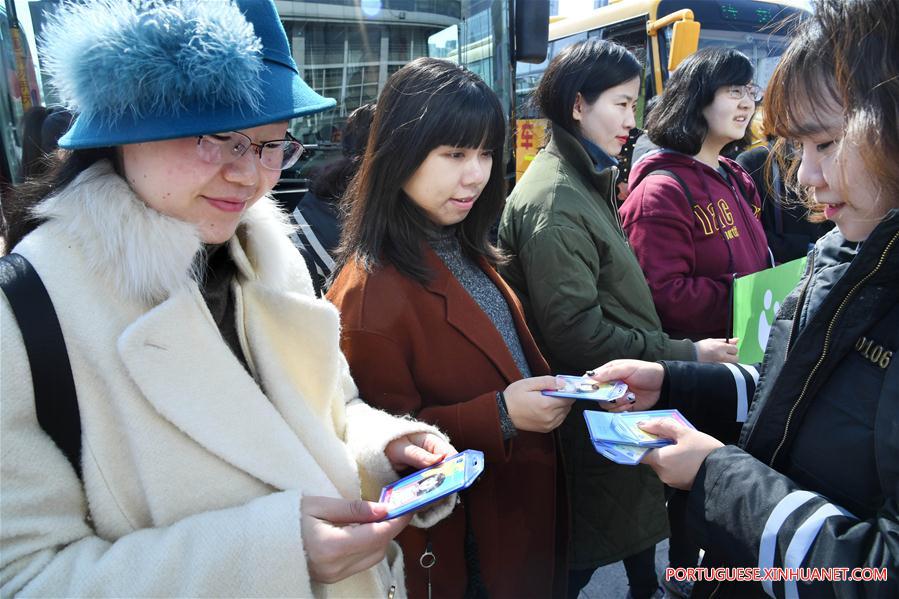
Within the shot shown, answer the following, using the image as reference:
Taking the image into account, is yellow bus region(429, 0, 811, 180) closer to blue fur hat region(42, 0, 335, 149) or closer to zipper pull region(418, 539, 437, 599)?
zipper pull region(418, 539, 437, 599)

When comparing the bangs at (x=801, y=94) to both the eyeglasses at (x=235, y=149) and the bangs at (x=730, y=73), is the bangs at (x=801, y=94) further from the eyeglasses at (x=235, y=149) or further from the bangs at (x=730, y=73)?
the bangs at (x=730, y=73)

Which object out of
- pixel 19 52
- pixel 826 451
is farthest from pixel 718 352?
pixel 19 52

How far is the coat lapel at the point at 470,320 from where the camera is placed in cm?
167

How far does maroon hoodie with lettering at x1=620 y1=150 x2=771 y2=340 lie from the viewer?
2463 millimetres

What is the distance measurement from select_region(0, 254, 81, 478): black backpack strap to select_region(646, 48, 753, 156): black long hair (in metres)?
2.55

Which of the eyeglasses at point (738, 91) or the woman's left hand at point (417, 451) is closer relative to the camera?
the woman's left hand at point (417, 451)

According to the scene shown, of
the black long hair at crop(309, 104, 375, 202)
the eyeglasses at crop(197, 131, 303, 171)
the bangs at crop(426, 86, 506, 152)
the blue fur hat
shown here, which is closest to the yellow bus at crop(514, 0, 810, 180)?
the black long hair at crop(309, 104, 375, 202)

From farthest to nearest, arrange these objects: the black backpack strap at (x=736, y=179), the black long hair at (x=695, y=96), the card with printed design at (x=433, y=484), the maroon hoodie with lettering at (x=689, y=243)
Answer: the black backpack strap at (x=736, y=179) < the black long hair at (x=695, y=96) < the maroon hoodie with lettering at (x=689, y=243) < the card with printed design at (x=433, y=484)

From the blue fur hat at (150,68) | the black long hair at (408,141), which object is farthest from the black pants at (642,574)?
the blue fur hat at (150,68)

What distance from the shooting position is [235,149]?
1088 millimetres

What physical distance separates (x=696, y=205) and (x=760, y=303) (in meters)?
0.62

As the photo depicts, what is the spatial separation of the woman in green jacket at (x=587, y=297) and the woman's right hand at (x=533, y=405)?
0.46 m

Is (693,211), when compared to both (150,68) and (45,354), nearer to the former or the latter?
(150,68)

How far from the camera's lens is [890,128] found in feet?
3.34
